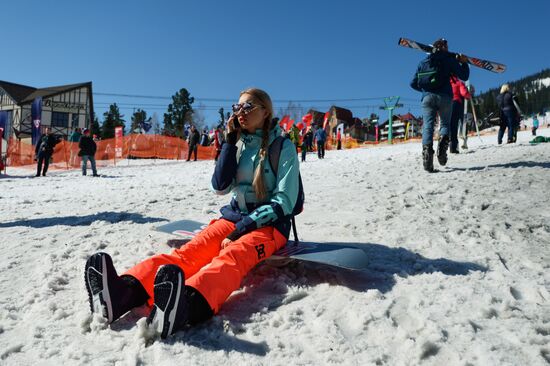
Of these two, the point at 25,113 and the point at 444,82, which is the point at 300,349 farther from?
the point at 25,113

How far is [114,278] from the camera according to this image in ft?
6.75

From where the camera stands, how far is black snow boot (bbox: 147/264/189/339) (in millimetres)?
1818

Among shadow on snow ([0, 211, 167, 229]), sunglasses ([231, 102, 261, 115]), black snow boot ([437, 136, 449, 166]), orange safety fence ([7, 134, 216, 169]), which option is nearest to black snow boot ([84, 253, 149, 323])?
sunglasses ([231, 102, 261, 115])

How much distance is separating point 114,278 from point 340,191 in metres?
4.18

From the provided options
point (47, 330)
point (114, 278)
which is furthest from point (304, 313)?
point (47, 330)

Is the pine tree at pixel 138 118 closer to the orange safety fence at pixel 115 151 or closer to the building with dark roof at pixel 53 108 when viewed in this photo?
the building with dark roof at pixel 53 108

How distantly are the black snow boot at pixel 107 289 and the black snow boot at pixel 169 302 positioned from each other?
25 cm

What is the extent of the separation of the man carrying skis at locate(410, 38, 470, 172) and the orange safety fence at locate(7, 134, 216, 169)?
52.6 ft

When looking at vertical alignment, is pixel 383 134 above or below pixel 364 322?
above

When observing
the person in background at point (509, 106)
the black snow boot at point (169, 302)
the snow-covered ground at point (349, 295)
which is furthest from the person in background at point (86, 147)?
the person in background at point (509, 106)

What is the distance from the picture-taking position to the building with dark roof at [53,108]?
143 ft

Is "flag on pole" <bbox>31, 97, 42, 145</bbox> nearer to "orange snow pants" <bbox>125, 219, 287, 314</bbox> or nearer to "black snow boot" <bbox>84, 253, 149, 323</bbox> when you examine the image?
"orange snow pants" <bbox>125, 219, 287, 314</bbox>

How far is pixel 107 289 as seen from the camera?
2047 mm

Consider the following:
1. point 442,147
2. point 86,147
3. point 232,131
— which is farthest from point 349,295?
point 86,147
